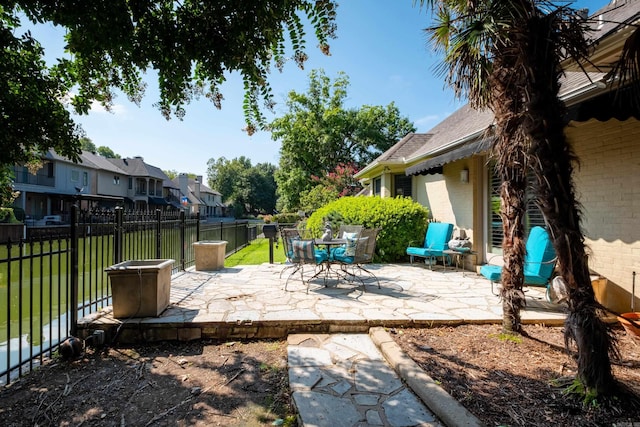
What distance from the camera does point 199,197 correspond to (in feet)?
182

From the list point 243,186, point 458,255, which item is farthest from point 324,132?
point 243,186

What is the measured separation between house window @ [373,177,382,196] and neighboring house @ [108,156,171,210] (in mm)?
30261

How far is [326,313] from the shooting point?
425 cm

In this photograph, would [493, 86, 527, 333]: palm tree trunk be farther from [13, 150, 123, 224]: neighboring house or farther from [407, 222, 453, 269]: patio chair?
[13, 150, 123, 224]: neighboring house

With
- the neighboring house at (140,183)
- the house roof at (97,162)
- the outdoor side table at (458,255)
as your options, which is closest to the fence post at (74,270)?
the outdoor side table at (458,255)

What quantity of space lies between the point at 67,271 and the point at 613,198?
7.11 metres

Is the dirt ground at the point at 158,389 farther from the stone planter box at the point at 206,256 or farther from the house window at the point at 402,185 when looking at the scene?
the house window at the point at 402,185

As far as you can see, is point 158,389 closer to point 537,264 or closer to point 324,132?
point 537,264

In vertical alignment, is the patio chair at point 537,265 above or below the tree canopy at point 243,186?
below

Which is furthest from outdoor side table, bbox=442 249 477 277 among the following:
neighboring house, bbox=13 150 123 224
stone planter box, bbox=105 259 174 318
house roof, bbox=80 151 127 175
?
house roof, bbox=80 151 127 175

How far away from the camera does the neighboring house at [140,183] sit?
36.1m

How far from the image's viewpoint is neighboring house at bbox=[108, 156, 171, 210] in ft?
118

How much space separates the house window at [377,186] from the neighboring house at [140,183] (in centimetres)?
3026

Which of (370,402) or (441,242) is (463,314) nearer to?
(370,402)
